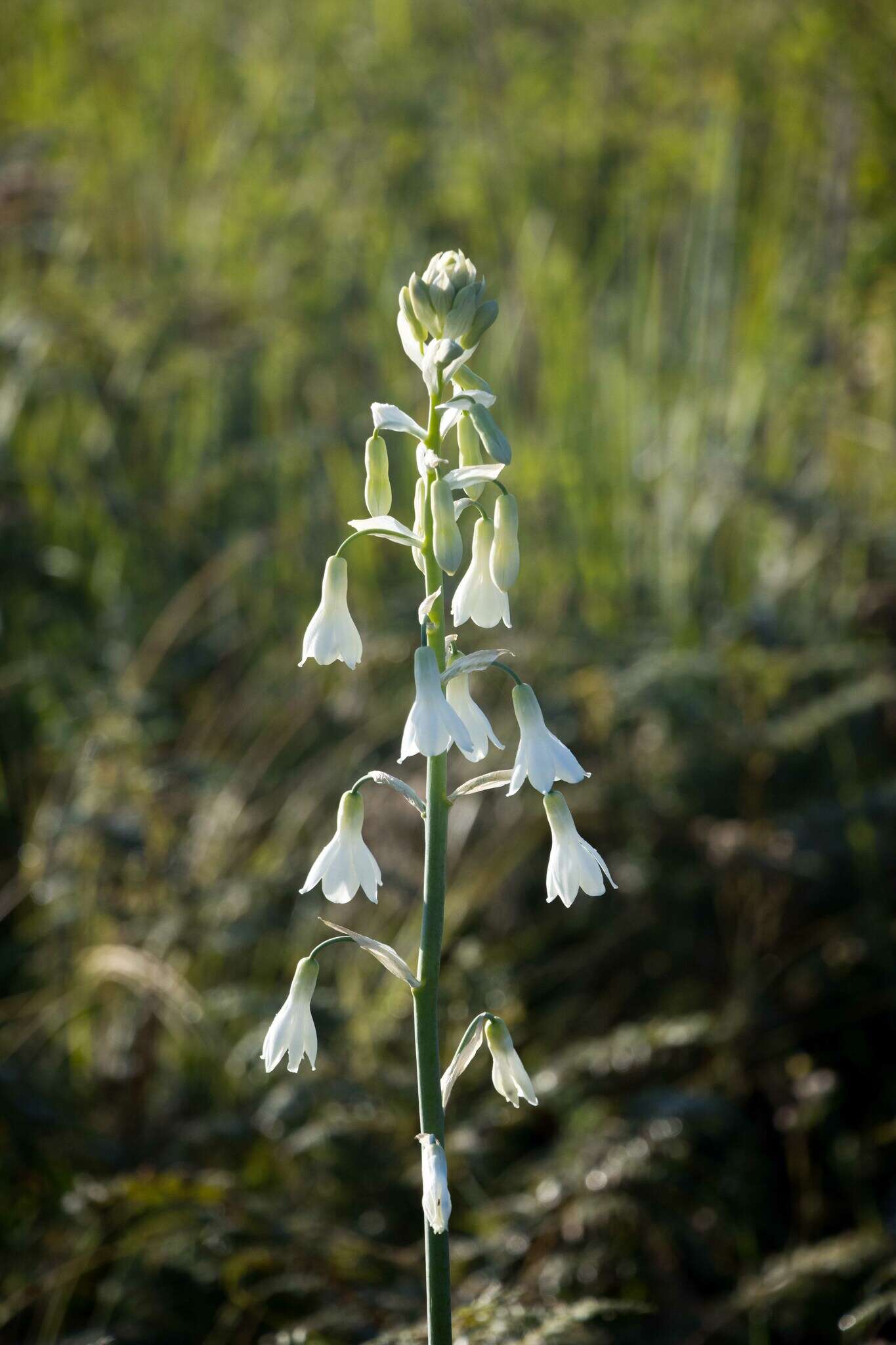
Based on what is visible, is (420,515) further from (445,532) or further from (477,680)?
(477,680)

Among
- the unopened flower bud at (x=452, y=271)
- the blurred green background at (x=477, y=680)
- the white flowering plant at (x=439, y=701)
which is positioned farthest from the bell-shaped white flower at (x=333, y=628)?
the blurred green background at (x=477, y=680)

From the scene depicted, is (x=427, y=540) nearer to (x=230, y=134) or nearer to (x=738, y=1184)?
(x=738, y=1184)

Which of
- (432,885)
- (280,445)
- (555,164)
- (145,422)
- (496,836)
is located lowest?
(432,885)

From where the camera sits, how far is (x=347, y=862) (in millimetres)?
1440

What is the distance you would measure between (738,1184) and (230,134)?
5055 mm

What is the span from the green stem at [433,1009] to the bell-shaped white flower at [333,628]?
154mm

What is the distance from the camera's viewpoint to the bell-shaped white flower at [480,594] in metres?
1.48

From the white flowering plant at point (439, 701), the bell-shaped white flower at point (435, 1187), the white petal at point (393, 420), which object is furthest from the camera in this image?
the white petal at point (393, 420)

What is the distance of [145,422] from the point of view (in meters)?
4.42

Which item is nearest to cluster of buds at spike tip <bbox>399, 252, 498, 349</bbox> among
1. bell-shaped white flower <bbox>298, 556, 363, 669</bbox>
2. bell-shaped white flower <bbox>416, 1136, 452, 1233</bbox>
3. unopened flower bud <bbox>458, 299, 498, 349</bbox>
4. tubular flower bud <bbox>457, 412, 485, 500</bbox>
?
unopened flower bud <bbox>458, 299, 498, 349</bbox>

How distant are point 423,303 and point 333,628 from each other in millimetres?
429

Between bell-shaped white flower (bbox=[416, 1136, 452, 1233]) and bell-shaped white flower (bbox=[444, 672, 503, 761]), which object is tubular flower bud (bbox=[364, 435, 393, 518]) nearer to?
bell-shaped white flower (bbox=[444, 672, 503, 761])

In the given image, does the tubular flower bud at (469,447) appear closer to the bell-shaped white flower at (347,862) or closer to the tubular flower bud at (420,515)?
the tubular flower bud at (420,515)

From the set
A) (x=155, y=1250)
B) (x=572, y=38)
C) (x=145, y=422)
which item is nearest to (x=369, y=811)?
(x=155, y=1250)
